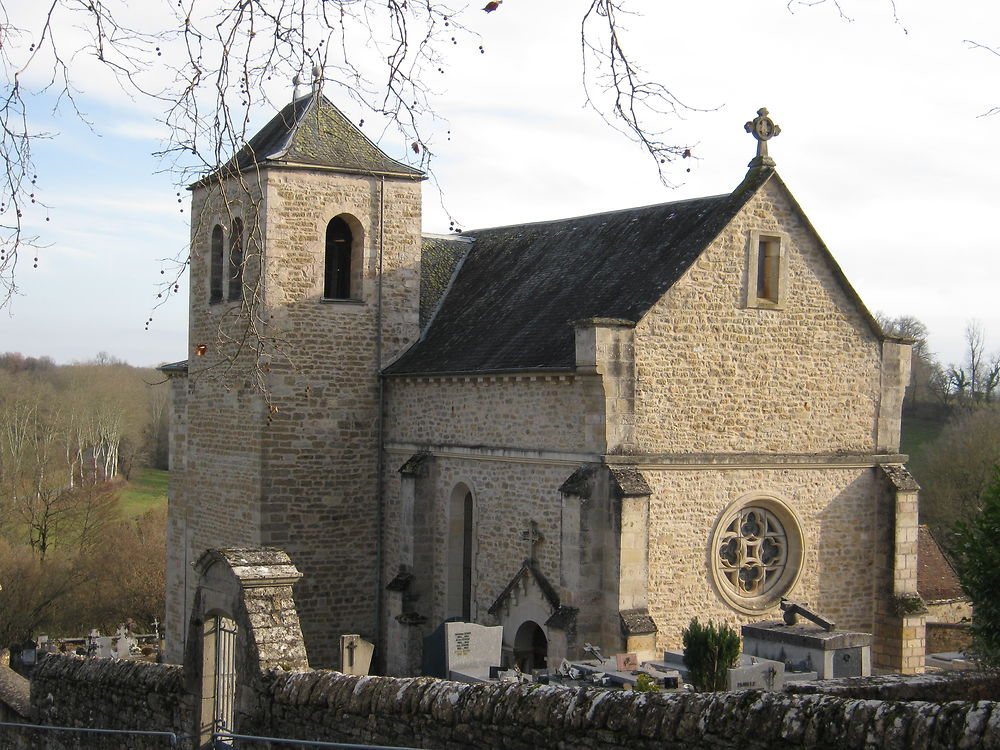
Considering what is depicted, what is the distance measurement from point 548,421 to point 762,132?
5.54 meters

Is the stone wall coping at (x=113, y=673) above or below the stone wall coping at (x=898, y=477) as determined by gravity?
below

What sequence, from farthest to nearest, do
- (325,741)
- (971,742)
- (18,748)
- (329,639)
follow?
(329,639) < (18,748) < (325,741) < (971,742)

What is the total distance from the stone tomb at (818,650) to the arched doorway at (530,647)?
3.70m

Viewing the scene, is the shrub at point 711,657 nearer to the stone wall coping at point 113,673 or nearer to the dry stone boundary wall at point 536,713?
the dry stone boundary wall at point 536,713

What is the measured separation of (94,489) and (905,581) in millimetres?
36725

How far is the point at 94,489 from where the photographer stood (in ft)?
159

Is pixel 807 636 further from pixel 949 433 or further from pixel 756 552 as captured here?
pixel 949 433

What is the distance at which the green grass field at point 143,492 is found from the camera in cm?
5543

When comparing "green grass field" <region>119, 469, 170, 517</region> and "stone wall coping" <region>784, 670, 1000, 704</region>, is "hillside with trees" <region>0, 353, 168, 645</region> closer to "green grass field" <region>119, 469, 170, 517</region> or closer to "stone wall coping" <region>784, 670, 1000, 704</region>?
"green grass field" <region>119, 469, 170, 517</region>

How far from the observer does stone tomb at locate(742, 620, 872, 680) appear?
1520 centimetres

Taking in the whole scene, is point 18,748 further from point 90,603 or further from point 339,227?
point 90,603

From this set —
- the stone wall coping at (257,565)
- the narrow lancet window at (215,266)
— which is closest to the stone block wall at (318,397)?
the narrow lancet window at (215,266)

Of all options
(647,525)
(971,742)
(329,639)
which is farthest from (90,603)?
(971,742)

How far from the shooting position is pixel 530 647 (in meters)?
18.5
